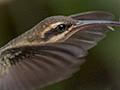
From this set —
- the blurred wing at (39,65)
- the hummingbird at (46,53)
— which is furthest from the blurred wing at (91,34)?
the blurred wing at (39,65)

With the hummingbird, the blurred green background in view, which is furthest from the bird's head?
the blurred green background

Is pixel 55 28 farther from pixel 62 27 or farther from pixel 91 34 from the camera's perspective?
pixel 91 34

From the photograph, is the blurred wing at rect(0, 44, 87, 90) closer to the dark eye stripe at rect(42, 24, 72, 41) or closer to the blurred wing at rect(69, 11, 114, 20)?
the dark eye stripe at rect(42, 24, 72, 41)

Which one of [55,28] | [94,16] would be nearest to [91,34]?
[94,16]

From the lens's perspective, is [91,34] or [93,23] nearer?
[93,23]

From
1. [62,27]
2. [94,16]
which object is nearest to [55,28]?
[62,27]

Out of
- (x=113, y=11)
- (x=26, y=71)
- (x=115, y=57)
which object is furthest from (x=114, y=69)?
(x=26, y=71)
